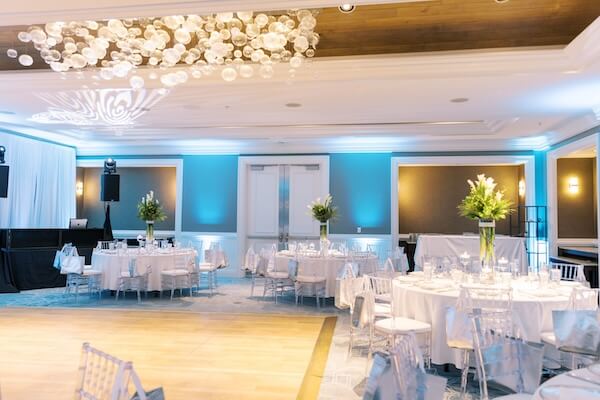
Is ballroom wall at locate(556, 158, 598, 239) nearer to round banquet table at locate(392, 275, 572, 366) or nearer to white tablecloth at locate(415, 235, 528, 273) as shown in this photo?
white tablecloth at locate(415, 235, 528, 273)

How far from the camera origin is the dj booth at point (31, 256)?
8945 mm

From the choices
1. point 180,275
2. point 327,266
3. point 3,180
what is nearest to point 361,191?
point 327,266

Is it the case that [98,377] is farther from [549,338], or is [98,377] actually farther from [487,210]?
[487,210]

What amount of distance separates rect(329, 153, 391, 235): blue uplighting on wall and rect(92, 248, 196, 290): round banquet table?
427cm

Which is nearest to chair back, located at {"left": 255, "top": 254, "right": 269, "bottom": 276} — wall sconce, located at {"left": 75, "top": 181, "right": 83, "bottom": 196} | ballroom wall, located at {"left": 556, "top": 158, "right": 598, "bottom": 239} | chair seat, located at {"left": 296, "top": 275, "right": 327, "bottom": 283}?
chair seat, located at {"left": 296, "top": 275, "right": 327, "bottom": 283}

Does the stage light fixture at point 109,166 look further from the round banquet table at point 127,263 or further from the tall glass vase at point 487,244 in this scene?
the tall glass vase at point 487,244

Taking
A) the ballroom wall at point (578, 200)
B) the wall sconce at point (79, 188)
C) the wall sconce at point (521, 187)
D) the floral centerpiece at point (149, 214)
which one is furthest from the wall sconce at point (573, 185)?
the wall sconce at point (79, 188)

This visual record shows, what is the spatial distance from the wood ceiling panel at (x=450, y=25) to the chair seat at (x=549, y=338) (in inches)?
120

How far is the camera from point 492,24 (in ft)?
15.8

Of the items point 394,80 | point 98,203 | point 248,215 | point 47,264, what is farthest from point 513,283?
point 98,203

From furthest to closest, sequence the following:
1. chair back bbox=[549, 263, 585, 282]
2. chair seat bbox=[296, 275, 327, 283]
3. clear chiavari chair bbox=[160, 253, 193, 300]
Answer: clear chiavari chair bbox=[160, 253, 193, 300] < chair seat bbox=[296, 275, 327, 283] < chair back bbox=[549, 263, 585, 282]

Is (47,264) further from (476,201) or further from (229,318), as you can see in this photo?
(476,201)

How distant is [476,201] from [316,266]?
3.60 m

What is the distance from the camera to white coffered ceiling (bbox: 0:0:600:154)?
524 centimetres
